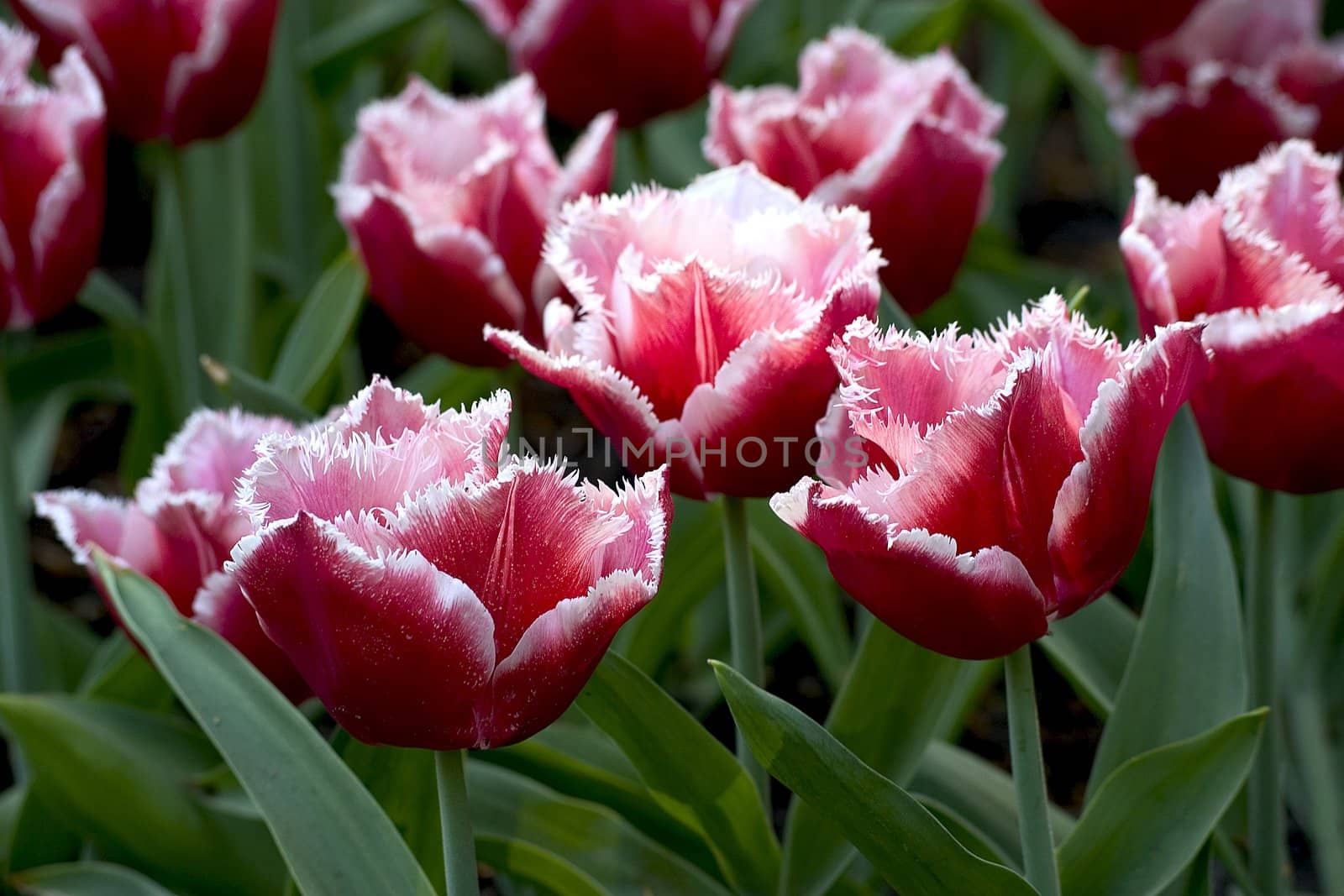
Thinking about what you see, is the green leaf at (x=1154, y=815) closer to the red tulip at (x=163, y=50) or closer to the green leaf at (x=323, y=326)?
the green leaf at (x=323, y=326)

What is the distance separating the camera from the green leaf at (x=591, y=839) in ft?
2.59

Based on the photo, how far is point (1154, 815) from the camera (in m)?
0.69

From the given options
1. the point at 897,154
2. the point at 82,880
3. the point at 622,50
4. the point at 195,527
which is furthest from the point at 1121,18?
the point at 82,880

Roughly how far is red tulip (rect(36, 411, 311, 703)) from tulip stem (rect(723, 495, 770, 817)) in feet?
0.71

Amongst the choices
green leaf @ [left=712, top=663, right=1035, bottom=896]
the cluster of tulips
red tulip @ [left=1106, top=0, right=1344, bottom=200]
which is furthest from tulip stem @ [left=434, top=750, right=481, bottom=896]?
red tulip @ [left=1106, top=0, right=1344, bottom=200]

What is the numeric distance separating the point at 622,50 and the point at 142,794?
1.87 feet

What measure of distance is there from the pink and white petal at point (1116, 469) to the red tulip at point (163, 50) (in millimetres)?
711

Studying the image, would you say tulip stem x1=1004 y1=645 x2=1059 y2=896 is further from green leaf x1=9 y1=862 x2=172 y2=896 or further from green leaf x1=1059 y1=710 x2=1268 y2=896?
green leaf x1=9 y1=862 x2=172 y2=896

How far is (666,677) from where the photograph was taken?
1290 mm

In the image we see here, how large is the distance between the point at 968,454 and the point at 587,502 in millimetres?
129

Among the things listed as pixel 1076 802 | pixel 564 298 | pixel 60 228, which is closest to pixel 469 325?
pixel 564 298

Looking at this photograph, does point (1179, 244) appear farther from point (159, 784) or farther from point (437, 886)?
point (159, 784)

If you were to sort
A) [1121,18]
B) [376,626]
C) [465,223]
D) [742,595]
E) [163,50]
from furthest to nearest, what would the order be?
[1121,18]
[163,50]
[465,223]
[742,595]
[376,626]

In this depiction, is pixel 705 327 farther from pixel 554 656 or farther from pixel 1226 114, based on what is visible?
pixel 1226 114
